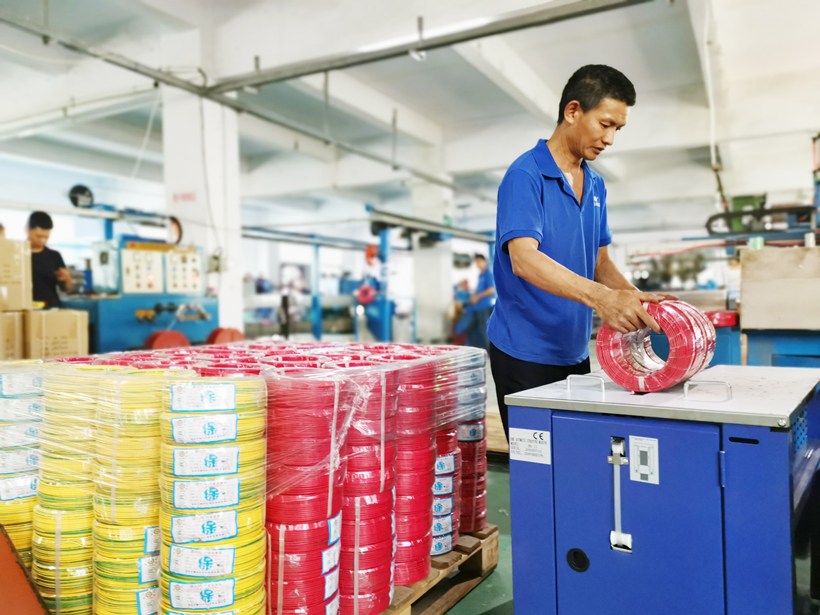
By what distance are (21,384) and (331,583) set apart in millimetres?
1256

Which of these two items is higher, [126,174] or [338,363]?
[126,174]

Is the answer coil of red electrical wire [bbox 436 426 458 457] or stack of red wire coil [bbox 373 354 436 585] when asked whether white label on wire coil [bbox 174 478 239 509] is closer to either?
stack of red wire coil [bbox 373 354 436 585]

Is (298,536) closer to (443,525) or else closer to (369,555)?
(369,555)

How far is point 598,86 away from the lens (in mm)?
1958

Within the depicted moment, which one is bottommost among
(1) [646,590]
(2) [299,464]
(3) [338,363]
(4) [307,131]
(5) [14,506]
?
(1) [646,590]

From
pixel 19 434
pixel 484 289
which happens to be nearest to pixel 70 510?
pixel 19 434

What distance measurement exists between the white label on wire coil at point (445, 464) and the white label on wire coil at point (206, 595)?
3.26 ft

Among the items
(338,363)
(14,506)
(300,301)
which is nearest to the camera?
(14,506)

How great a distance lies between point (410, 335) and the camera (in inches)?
456

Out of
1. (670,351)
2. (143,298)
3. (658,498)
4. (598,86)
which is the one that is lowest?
(658,498)

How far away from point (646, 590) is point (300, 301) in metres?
10.3

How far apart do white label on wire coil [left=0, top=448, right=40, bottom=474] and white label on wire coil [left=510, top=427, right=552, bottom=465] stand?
5.17 feet

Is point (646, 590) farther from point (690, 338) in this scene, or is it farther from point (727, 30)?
point (727, 30)

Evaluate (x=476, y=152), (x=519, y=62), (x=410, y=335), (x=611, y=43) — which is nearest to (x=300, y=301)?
(x=410, y=335)
